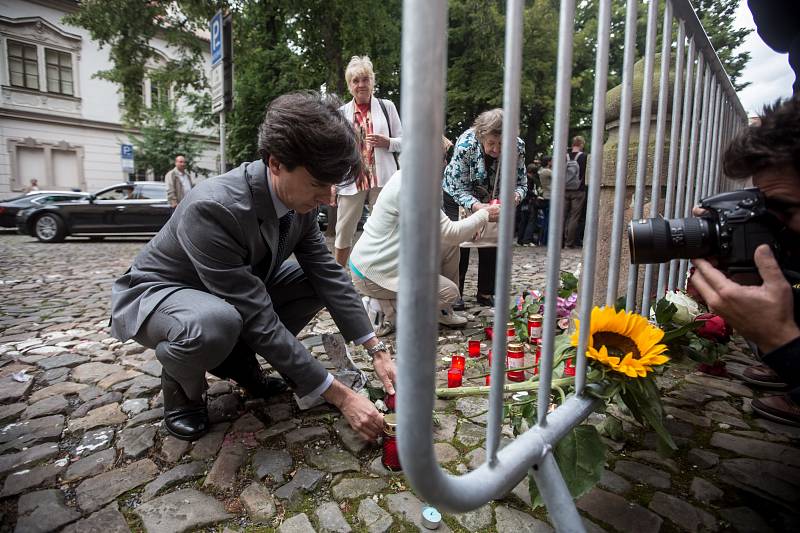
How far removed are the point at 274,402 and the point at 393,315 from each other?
1.20 metres

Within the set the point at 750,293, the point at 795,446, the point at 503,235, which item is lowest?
the point at 795,446

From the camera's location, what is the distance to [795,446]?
1722mm

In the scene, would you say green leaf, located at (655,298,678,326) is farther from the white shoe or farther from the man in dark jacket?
the white shoe

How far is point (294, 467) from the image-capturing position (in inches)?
66.5

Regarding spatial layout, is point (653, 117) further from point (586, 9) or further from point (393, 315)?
point (586, 9)

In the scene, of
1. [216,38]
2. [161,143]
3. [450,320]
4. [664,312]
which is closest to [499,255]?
[664,312]

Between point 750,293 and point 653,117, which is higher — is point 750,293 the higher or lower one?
the lower one

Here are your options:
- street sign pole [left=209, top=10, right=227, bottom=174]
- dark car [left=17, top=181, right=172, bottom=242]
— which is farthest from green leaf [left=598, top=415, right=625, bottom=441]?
dark car [left=17, top=181, right=172, bottom=242]

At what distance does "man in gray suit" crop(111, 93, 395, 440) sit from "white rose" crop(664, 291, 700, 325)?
3.77 ft

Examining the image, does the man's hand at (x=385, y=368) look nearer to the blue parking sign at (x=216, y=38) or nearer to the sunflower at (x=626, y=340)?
the sunflower at (x=626, y=340)

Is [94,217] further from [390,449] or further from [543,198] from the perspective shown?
[390,449]

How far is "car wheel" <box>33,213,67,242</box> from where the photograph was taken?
10203mm

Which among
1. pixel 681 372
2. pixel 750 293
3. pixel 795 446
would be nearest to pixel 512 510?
pixel 750 293

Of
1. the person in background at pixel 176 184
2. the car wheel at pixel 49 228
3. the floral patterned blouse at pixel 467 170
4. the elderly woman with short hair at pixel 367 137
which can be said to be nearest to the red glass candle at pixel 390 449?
the floral patterned blouse at pixel 467 170
